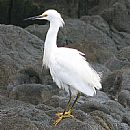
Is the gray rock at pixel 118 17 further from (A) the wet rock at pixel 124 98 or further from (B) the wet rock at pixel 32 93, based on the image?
(B) the wet rock at pixel 32 93

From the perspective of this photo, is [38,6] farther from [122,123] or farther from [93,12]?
[122,123]

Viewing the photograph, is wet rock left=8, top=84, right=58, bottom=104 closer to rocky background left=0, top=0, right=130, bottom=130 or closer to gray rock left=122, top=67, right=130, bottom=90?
rocky background left=0, top=0, right=130, bottom=130

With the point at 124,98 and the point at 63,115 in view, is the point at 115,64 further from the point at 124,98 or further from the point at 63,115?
the point at 63,115

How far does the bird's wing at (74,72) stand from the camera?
8.47m

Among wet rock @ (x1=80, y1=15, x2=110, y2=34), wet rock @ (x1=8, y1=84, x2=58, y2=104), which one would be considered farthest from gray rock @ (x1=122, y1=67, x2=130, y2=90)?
wet rock @ (x1=80, y1=15, x2=110, y2=34)

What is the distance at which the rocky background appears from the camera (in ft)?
27.2

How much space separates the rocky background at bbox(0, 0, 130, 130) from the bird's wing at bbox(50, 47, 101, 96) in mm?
511

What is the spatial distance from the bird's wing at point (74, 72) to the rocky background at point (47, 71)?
1.68ft

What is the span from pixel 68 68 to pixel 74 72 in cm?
12

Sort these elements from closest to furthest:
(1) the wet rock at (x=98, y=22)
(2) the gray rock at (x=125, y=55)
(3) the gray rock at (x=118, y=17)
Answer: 1. (2) the gray rock at (x=125, y=55)
2. (1) the wet rock at (x=98, y=22)
3. (3) the gray rock at (x=118, y=17)

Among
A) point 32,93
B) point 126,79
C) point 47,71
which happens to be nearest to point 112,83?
point 126,79

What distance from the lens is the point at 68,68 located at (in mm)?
8570

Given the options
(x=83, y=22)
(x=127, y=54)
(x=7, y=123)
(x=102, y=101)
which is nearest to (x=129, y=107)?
(x=102, y=101)

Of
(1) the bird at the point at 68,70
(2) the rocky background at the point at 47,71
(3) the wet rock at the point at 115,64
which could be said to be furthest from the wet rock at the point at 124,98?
(3) the wet rock at the point at 115,64
